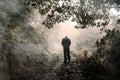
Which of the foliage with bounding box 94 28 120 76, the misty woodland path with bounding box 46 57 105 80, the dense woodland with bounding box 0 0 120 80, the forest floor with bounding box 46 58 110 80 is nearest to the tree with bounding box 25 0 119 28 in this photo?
the dense woodland with bounding box 0 0 120 80

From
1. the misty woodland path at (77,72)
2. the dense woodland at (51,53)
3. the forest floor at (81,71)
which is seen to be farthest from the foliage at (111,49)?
the misty woodland path at (77,72)

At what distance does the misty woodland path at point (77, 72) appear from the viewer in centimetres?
1238

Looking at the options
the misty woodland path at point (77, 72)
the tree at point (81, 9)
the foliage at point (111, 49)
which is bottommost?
the misty woodland path at point (77, 72)

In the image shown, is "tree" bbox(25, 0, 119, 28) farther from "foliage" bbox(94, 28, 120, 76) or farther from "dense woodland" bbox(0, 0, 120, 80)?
"foliage" bbox(94, 28, 120, 76)

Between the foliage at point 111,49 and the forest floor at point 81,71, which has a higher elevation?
the foliage at point 111,49

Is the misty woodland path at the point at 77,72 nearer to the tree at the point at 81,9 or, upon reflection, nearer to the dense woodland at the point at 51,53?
the dense woodland at the point at 51,53

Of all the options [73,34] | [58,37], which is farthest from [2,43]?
[73,34]

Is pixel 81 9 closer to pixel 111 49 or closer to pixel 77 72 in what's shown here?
pixel 111 49

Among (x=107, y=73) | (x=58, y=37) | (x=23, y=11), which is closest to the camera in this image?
(x=107, y=73)

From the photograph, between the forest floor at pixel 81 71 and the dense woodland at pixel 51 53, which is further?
the forest floor at pixel 81 71

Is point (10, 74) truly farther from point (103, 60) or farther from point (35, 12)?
point (35, 12)

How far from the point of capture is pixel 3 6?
1436 cm

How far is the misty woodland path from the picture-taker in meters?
12.4

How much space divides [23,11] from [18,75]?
563 centimetres
